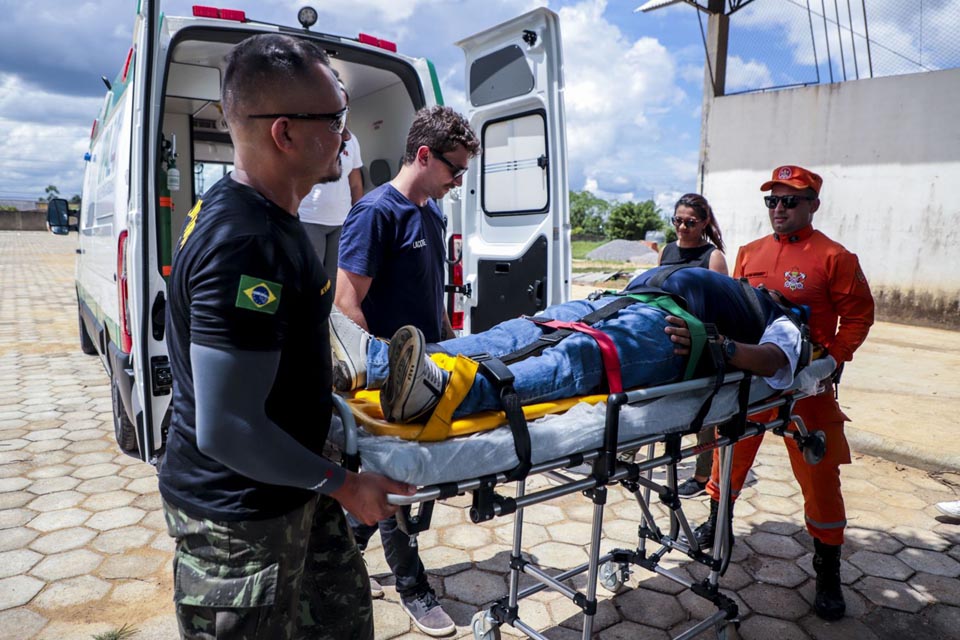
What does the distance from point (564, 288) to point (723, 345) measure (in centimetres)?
161

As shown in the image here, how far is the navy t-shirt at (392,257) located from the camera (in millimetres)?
2320

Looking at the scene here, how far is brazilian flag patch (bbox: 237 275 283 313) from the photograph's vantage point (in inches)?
43.7

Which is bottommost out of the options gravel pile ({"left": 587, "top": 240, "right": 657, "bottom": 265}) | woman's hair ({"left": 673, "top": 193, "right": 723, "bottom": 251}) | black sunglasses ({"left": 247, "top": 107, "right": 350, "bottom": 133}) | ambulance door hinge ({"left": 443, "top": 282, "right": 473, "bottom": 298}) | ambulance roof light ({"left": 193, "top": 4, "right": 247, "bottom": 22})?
gravel pile ({"left": 587, "top": 240, "right": 657, "bottom": 265})

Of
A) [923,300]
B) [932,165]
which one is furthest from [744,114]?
[923,300]

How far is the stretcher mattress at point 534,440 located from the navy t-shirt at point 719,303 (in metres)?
0.33

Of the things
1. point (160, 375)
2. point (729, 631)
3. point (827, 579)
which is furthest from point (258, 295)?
point (827, 579)

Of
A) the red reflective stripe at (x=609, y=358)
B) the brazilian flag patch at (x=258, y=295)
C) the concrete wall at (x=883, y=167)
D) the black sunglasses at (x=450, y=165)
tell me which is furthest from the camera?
the concrete wall at (x=883, y=167)

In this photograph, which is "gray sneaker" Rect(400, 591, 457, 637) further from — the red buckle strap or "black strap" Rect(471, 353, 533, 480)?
the red buckle strap

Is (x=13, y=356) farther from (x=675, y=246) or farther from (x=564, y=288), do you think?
(x=675, y=246)

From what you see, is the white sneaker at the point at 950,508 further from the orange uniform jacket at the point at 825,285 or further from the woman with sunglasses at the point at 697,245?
the orange uniform jacket at the point at 825,285

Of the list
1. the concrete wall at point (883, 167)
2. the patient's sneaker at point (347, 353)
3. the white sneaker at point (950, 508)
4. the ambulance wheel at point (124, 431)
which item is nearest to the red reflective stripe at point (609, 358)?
the patient's sneaker at point (347, 353)

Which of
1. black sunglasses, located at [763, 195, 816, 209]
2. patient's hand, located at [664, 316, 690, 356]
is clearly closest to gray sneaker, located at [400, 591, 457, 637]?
patient's hand, located at [664, 316, 690, 356]

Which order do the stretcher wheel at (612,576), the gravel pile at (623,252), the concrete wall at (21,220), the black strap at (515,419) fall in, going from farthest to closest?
the concrete wall at (21,220) < the gravel pile at (623,252) < the stretcher wheel at (612,576) < the black strap at (515,419)

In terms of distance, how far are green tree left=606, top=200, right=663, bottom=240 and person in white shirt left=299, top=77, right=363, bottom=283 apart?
42577mm
